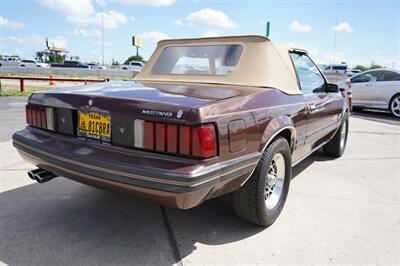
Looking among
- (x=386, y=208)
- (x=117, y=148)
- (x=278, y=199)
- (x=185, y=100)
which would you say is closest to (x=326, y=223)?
(x=278, y=199)

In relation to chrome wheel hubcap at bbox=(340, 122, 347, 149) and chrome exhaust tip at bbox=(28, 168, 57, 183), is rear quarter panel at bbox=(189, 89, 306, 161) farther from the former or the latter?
chrome wheel hubcap at bbox=(340, 122, 347, 149)

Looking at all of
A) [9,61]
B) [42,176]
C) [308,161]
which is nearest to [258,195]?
[42,176]

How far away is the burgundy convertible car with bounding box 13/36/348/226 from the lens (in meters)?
2.11

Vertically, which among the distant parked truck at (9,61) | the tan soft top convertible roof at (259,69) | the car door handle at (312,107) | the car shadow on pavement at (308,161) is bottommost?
the car shadow on pavement at (308,161)

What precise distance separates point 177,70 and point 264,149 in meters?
1.52

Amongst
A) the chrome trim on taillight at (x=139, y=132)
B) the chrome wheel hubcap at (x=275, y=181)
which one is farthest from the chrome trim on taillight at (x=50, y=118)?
the chrome wheel hubcap at (x=275, y=181)

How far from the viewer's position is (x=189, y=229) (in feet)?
9.23

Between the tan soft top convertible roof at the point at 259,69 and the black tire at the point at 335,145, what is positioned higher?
the tan soft top convertible roof at the point at 259,69

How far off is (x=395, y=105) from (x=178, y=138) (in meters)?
10.4

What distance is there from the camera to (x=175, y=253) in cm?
244

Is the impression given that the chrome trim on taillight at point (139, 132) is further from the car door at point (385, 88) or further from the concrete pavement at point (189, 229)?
the car door at point (385, 88)

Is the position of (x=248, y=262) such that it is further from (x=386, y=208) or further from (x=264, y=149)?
(x=386, y=208)

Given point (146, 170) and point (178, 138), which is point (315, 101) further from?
point (146, 170)

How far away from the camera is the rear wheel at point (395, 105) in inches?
408
